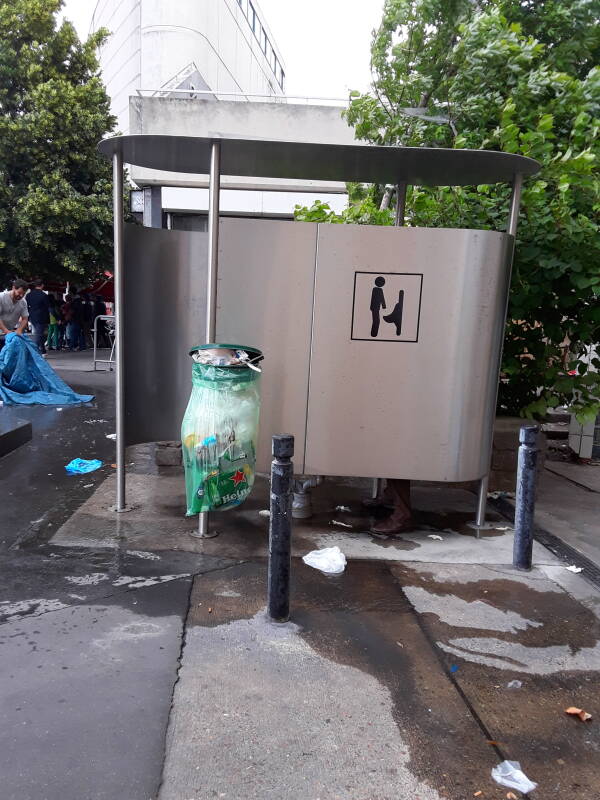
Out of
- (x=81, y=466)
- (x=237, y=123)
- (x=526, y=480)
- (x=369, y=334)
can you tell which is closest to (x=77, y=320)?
(x=237, y=123)

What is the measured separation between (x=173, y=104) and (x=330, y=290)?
10244mm

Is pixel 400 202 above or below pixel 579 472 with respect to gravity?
above

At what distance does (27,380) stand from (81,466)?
432cm

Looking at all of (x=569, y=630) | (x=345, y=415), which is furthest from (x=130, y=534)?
(x=569, y=630)

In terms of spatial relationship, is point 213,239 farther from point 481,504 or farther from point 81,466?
point 81,466

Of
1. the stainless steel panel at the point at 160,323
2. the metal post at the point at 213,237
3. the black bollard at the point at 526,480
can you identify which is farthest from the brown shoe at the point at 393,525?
the metal post at the point at 213,237

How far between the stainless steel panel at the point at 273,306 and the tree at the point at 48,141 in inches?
577

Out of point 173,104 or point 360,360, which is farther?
point 173,104

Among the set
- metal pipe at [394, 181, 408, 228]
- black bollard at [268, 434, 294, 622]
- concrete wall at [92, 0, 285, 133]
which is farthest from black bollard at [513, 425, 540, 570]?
concrete wall at [92, 0, 285, 133]

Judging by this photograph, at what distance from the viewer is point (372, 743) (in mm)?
2467

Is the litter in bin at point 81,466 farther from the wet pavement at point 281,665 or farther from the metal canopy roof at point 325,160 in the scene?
the metal canopy roof at point 325,160

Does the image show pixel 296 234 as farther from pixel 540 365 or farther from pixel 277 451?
pixel 540 365

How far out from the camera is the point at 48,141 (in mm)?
17703

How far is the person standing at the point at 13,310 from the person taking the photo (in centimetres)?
962
